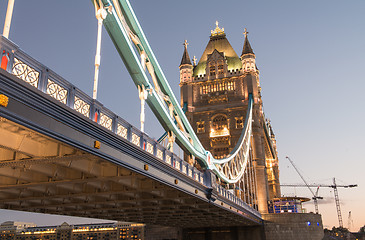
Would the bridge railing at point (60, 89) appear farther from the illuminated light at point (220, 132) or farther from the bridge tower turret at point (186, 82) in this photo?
the bridge tower turret at point (186, 82)

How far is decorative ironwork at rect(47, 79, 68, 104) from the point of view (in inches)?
426

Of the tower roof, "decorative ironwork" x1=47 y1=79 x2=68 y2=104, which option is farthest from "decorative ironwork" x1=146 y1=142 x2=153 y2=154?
the tower roof

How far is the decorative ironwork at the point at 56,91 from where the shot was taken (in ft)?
35.5

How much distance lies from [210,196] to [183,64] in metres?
58.7

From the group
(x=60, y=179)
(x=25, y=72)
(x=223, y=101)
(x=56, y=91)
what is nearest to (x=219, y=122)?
(x=223, y=101)

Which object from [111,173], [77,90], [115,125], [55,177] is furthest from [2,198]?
[77,90]

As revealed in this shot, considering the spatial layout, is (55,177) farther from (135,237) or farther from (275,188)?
(135,237)

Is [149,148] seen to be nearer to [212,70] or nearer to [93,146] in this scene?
[93,146]

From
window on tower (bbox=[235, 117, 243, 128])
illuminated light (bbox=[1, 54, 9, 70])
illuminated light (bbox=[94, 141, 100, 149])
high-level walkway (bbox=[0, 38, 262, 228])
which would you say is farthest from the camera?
window on tower (bbox=[235, 117, 243, 128])

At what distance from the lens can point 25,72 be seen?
9.92 meters

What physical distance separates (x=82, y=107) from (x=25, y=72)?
2.78 m

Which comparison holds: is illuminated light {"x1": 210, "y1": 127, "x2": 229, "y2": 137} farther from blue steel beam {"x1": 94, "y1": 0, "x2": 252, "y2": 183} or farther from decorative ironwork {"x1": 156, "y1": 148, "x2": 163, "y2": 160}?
decorative ironwork {"x1": 156, "y1": 148, "x2": 163, "y2": 160}

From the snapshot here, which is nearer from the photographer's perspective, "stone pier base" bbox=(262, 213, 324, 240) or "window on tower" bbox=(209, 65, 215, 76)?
"stone pier base" bbox=(262, 213, 324, 240)

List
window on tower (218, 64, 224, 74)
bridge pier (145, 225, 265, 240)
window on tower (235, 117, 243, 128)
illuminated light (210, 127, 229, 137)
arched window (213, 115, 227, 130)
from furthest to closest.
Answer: window on tower (218, 64, 224, 74) → arched window (213, 115, 227, 130) → window on tower (235, 117, 243, 128) → illuminated light (210, 127, 229, 137) → bridge pier (145, 225, 265, 240)
